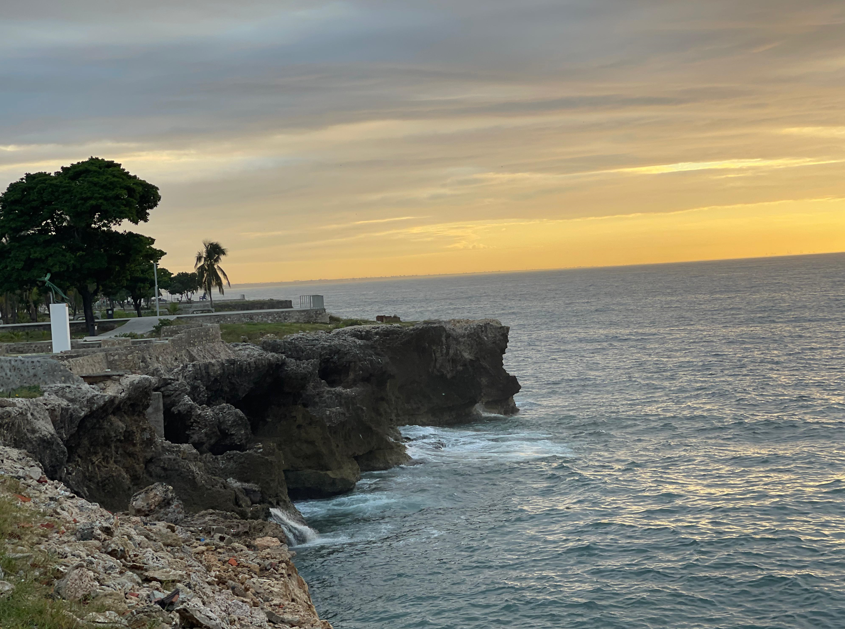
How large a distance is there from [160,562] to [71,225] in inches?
1559

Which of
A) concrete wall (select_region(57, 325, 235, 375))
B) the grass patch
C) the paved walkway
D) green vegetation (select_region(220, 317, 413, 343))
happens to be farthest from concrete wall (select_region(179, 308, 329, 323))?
the grass patch

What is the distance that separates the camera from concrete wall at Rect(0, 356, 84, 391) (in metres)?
27.1

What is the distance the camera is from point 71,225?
1912 inches

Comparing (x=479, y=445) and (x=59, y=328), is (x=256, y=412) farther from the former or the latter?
(x=479, y=445)

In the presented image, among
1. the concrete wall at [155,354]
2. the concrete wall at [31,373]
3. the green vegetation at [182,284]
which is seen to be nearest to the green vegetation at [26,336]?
the concrete wall at [155,354]

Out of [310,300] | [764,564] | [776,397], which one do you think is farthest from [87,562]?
[776,397]

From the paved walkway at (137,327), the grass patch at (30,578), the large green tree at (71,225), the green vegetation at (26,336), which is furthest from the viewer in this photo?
the paved walkway at (137,327)

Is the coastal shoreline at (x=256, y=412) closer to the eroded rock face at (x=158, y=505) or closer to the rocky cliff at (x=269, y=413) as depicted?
the rocky cliff at (x=269, y=413)

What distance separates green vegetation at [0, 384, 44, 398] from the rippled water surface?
11.0 metres

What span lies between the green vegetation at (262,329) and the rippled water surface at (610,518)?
9.90 metres

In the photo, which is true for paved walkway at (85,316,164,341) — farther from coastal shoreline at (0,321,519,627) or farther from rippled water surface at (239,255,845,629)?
rippled water surface at (239,255,845,629)

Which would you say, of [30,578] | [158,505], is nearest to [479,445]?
[158,505]

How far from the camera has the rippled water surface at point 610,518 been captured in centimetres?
2405

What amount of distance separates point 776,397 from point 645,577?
118 feet
